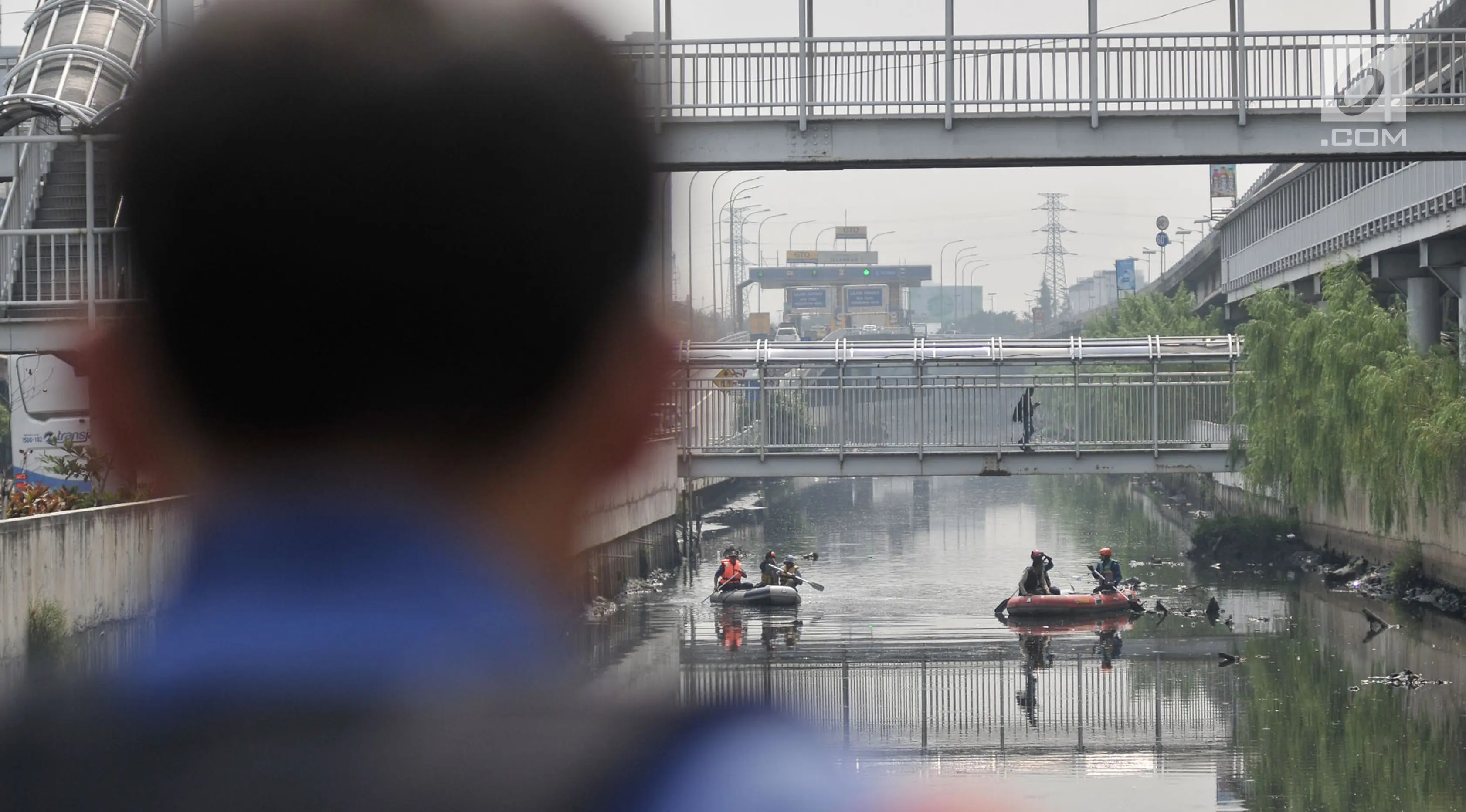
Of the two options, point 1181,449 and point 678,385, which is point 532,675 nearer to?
point 678,385

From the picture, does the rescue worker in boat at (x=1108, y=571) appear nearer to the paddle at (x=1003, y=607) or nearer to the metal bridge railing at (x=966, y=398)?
the paddle at (x=1003, y=607)

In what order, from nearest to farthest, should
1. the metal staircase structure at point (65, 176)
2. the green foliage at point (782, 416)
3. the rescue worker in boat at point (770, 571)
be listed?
the metal staircase structure at point (65, 176)
the rescue worker in boat at point (770, 571)
the green foliage at point (782, 416)

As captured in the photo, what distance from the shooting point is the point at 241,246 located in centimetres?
3350

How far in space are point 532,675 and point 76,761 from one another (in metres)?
8.51

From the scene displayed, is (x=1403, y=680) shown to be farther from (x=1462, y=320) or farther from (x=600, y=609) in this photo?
(x=600, y=609)

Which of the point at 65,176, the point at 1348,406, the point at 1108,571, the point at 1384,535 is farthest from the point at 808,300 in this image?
the point at 65,176

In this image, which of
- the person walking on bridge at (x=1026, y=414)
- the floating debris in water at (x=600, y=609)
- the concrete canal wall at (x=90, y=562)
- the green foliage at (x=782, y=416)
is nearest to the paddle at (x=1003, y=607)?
the person walking on bridge at (x=1026, y=414)

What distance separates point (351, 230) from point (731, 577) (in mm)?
11401

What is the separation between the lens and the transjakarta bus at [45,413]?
3266cm

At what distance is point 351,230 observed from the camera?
110 feet

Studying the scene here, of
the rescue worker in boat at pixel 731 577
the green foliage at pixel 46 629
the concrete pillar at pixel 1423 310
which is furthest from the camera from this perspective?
the concrete pillar at pixel 1423 310

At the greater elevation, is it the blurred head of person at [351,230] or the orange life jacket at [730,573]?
the blurred head of person at [351,230]

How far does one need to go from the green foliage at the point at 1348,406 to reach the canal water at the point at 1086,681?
238 centimetres

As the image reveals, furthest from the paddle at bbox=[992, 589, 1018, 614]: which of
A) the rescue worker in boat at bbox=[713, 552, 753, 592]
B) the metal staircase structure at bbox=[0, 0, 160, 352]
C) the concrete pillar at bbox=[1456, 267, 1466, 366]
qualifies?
the metal staircase structure at bbox=[0, 0, 160, 352]
